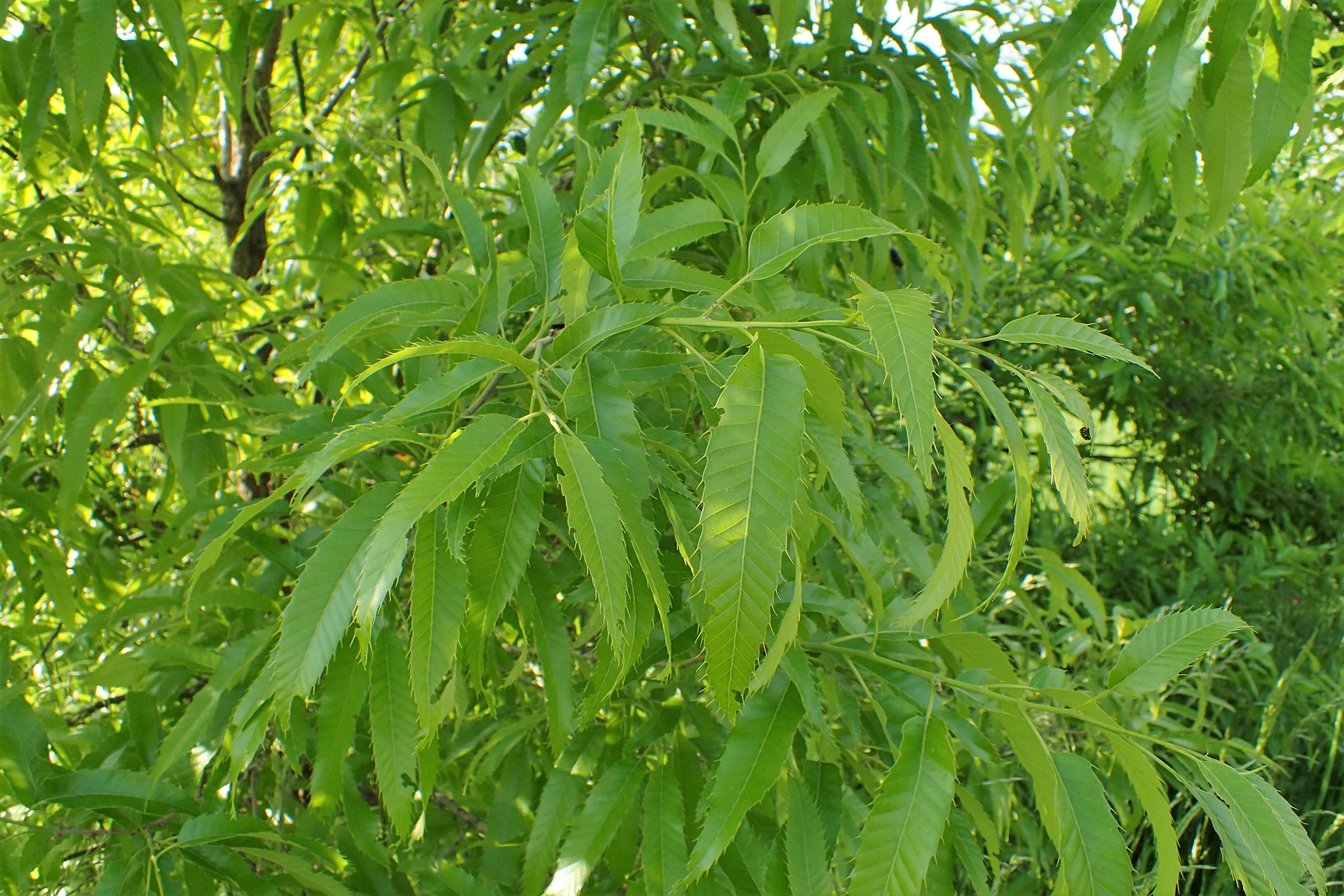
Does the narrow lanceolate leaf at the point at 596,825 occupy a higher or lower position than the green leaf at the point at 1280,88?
lower

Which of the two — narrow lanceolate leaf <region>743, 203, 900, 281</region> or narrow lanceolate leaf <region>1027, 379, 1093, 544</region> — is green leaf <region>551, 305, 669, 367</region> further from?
narrow lanceolate leaf <region>1027, 379, 1093, 544</region>

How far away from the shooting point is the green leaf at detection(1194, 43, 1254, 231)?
0.74m

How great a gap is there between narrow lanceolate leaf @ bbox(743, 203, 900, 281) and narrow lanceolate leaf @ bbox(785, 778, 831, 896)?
0.31 m

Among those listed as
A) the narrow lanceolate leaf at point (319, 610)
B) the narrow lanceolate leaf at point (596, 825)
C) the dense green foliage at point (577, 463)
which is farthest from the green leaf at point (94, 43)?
the narrow lanceolate leaf at point (596, 825)

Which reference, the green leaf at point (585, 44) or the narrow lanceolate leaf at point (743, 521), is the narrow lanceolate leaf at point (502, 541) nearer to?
the narrow lanceolate leaf at point (743, 521)

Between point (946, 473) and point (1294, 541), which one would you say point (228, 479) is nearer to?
point (946, 473)

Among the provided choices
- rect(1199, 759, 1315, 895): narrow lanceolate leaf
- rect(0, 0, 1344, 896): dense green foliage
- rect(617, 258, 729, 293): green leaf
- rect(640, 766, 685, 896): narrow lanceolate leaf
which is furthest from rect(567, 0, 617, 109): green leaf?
rect(1199, 759, 1315, 895): narrow lanceolate leaf

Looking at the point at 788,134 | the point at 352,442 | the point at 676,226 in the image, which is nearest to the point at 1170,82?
the point at 788,134

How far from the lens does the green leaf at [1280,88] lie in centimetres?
71

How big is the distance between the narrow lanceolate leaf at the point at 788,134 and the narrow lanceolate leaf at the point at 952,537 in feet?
0.94

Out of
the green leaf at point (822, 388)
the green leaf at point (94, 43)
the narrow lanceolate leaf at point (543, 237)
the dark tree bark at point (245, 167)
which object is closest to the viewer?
the green leaf at point (822, 388)

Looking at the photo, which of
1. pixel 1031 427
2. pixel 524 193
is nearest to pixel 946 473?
pixel 524 193

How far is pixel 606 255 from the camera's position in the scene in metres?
0.50

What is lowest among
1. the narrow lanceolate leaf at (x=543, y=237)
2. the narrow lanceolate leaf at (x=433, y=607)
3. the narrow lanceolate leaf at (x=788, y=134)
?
the narrow lanceolate leaf at (x=433, y=607)
